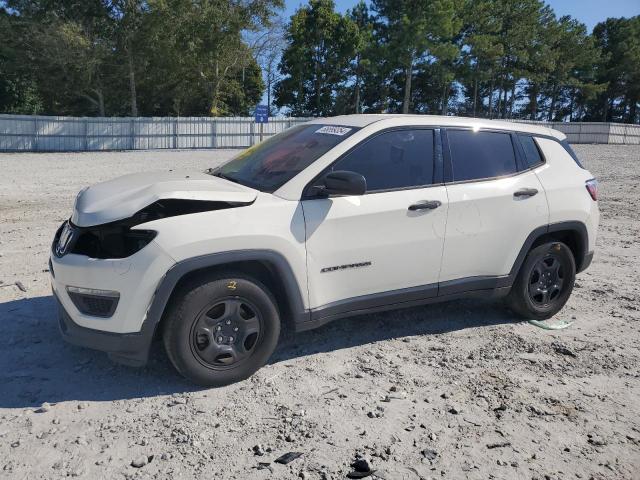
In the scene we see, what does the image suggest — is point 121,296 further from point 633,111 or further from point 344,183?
point 633,111

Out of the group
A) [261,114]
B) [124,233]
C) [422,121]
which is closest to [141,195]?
[124,233]

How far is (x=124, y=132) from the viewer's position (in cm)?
3172

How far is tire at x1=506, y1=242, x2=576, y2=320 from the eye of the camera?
486 cm

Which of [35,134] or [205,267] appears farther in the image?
[35,134]

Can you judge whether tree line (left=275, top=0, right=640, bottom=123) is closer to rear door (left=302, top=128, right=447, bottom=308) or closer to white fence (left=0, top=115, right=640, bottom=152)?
white fence (left=0, top=115, right=640, bottom=152)

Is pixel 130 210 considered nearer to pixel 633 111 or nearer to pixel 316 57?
pixel 316 57

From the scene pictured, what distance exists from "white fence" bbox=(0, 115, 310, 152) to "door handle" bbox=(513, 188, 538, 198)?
24434mm

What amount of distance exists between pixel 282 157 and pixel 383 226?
956 millimetres

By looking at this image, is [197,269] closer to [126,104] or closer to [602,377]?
[602,377]

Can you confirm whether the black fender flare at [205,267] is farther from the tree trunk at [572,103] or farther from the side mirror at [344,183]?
the tree trunk at [572,103]

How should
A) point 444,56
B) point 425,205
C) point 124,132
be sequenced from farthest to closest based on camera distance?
point 444,56 → point 124,132 → point 425,205

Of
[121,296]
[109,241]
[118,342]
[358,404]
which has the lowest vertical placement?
[358,404]

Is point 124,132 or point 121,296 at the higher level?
point 124,132

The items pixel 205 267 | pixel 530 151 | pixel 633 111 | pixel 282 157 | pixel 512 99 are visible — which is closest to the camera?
pixel 205 267
